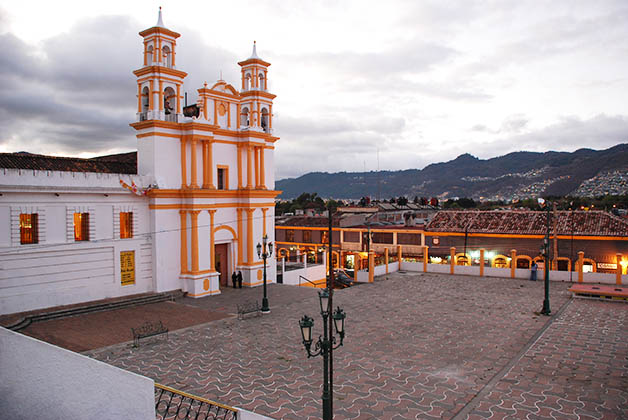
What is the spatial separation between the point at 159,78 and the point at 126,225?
23.2 ft

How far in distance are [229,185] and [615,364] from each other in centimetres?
1818

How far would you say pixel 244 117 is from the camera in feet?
83.7

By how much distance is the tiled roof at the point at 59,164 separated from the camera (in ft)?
57.6

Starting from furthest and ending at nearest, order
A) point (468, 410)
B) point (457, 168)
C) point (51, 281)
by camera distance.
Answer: point (457, 168) → point (51, 281) → point (468, 410)

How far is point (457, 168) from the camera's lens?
174625 millimetres

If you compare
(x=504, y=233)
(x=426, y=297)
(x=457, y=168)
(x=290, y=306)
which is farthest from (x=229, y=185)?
(x=457, y=168)

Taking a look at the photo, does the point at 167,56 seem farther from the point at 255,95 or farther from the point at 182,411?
the point at 182,411

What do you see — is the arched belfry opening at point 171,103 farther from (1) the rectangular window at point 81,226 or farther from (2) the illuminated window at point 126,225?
(1) the rectangular window at point 81,226

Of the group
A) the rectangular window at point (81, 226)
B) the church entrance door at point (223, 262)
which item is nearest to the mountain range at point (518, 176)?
the church entrance door at point (223, 262)

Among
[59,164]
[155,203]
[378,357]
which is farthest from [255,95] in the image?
[378,357]

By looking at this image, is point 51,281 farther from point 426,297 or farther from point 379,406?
point 426,297

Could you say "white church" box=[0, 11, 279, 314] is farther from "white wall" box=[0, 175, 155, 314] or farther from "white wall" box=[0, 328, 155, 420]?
"white wall" box=[0, 328, 155, 420]

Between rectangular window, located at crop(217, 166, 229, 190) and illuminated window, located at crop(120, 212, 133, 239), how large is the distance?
16.5 ft

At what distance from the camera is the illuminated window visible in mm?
19953
